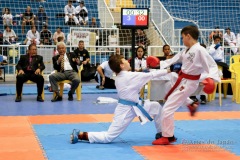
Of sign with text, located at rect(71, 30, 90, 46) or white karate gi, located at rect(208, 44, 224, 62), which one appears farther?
sign with text, located at rect(71, 30, 90, 46)

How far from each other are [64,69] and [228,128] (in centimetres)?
503

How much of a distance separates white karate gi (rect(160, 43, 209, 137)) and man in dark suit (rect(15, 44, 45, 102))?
5345 mm

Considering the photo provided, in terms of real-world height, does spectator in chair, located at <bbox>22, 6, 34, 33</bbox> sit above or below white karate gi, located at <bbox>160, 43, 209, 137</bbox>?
above

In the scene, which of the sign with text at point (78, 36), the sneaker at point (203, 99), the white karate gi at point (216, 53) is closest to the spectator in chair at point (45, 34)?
the sign with text at point (78, 36)

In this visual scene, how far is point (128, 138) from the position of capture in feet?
21.6

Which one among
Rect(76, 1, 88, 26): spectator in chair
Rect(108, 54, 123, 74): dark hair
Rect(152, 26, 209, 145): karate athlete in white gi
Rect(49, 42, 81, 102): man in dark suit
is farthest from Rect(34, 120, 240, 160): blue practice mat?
Rect(76, 1, 88, 26): spectator in chair

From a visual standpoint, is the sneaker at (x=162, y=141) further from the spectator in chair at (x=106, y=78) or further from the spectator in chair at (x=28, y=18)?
the spectator in chair at (x=28, y=18)

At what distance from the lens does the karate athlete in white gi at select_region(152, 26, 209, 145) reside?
6.14 m

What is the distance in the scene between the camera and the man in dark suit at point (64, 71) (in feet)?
36.3

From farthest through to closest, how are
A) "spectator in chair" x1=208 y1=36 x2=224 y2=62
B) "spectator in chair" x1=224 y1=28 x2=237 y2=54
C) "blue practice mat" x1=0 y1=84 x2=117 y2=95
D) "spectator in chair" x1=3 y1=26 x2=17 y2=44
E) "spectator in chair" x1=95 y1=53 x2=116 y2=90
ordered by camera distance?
"spectator in chair" x1=224 y1=28 x2=237 y2=54 < "spectator in chair" x1=3 y1=26 x2=17 y2=44 < "spectator in chair" x1=95 y1=53 x2=116 y2=90 < "blue practice mat" x1=0 y1=84 x2=117 y2=95 < "spectator in chair" x1=208 y1=36 x2=224 y2=62

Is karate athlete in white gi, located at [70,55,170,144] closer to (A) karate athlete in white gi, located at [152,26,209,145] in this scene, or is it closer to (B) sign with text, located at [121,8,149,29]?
(A) karate athlete in white gi, located at [152,26,209,145]

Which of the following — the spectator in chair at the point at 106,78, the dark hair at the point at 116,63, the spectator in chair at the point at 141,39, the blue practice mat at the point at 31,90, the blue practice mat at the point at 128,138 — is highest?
the spectator in chair at the point at 141,39

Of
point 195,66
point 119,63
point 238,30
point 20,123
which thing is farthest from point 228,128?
point 238,30

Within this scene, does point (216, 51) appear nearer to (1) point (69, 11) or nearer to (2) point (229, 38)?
(2) point (229, 38)
